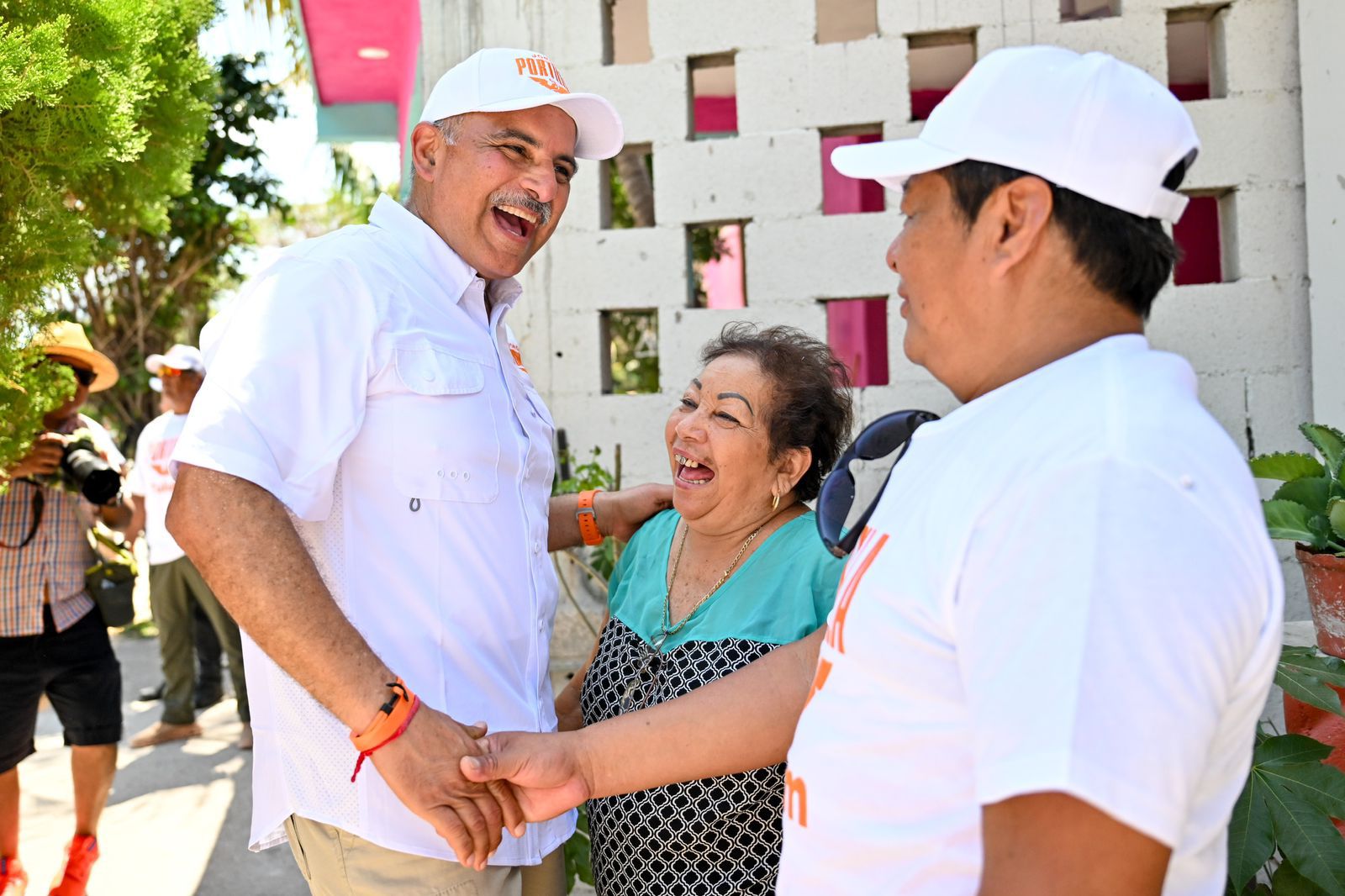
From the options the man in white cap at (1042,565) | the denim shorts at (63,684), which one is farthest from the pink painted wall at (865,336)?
the man in white cap at (1042,565)

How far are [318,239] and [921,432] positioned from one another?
1231mm

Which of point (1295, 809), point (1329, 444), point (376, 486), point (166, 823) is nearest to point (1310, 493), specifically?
point (1329, 444)

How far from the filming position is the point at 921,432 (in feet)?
3.92

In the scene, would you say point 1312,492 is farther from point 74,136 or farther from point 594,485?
point 74,136

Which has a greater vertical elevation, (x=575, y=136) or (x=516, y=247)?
A: (x=575, y=136)

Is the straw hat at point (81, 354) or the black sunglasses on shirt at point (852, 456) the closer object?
the black sunglasses on shirt at point (852, 456)

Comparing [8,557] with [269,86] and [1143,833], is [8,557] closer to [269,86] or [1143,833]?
[1143,833]

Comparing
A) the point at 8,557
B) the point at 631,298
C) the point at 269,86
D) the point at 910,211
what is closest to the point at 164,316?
the point at 269,86

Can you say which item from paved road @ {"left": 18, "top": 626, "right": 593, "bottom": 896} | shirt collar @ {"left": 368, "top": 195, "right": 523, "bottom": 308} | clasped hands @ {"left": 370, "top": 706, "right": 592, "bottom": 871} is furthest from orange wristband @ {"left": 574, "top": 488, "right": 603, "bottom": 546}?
paved road @ {"left": 18, "top": 626, "right": 593, "bottom": 896}

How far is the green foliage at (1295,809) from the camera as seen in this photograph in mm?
2082

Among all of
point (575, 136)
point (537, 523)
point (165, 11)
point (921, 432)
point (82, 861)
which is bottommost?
point (82, 861)

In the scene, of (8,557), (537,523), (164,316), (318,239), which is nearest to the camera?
(318,239)

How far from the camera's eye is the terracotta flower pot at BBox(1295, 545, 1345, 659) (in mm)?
2469

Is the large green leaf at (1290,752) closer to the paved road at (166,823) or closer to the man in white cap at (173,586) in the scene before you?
the paved road at (166,823)
